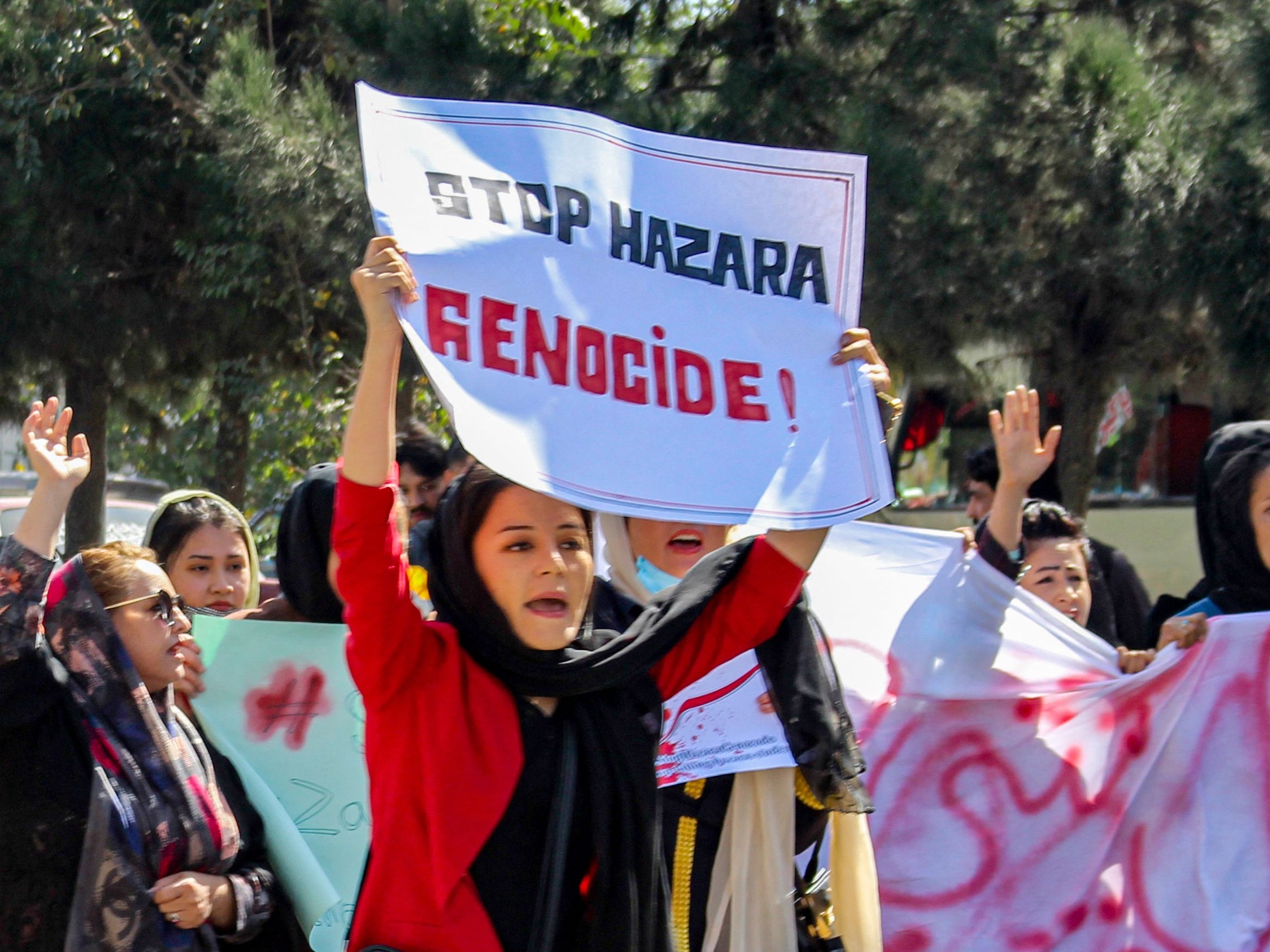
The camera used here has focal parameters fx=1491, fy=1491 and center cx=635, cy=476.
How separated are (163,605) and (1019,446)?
68.4 inches

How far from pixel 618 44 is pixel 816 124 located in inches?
45.1

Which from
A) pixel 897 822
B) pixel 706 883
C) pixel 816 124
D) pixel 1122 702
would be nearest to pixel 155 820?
pixel 706 883

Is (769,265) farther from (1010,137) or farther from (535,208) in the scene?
(1010,137)

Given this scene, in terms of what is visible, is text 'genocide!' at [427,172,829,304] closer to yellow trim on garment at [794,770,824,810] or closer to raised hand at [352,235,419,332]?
raised hand at [352,235,419,332]

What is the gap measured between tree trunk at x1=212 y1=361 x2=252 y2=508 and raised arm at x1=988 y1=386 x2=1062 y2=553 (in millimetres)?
6382

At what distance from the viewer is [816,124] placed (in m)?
6.62

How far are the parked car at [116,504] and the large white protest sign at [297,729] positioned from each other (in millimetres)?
2857

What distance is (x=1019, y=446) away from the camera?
3.13 metres

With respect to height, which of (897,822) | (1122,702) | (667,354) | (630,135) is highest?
(630,135)

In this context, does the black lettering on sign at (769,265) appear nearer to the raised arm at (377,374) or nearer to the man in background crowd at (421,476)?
the raised arm at (377,374)

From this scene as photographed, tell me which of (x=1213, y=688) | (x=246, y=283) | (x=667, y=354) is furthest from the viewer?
(x=246, y=283)

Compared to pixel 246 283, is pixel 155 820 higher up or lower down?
lower down

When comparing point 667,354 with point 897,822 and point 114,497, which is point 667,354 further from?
point 114,497

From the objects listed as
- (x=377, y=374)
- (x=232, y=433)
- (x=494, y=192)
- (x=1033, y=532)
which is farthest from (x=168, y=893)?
(x=232, y=433)
